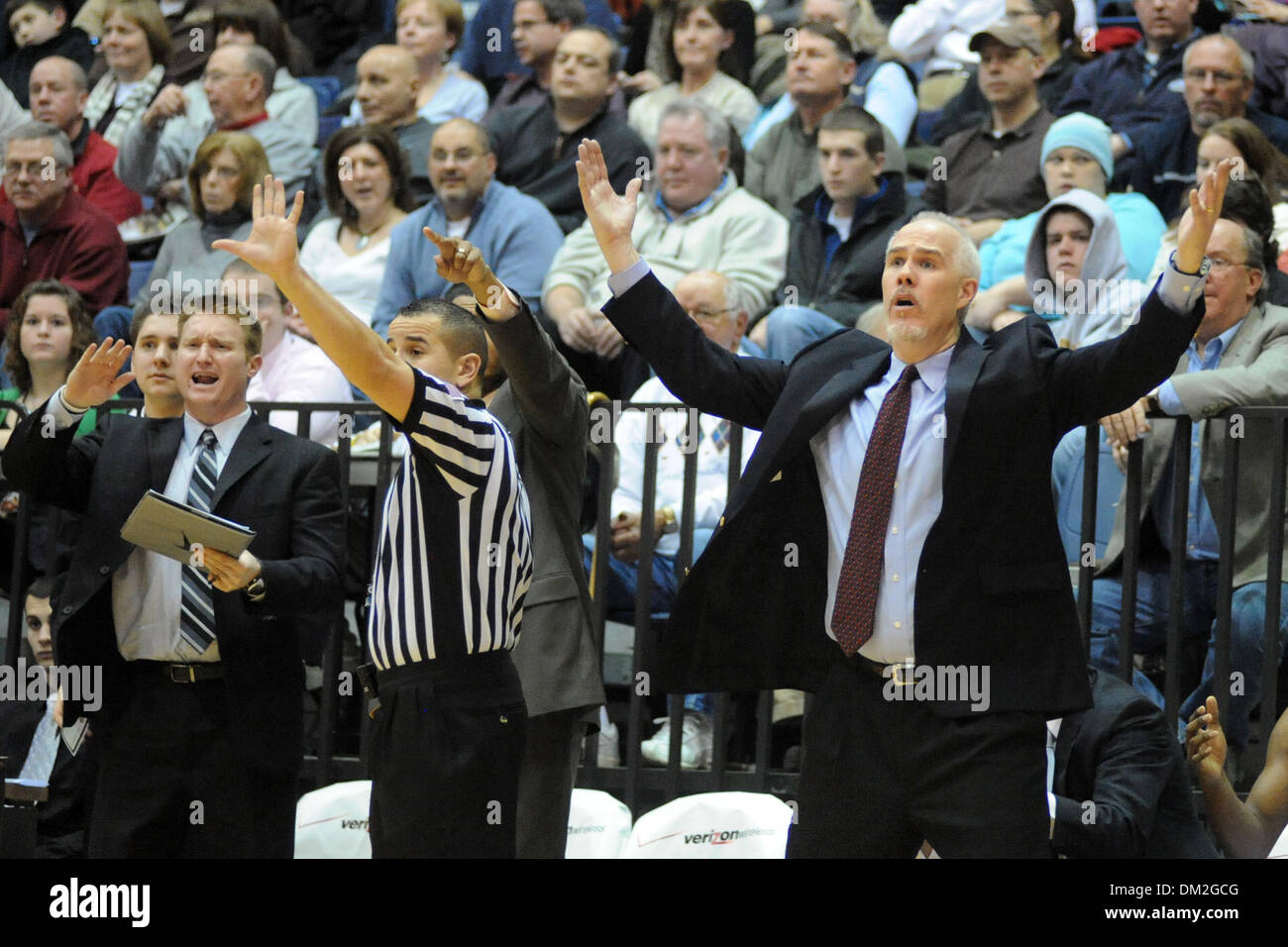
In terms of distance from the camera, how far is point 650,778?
20.0ft

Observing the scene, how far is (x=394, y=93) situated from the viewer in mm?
9281

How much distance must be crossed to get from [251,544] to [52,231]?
158 inches

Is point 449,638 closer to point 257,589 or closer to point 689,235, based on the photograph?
point 257,589

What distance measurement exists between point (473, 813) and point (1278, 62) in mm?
5855

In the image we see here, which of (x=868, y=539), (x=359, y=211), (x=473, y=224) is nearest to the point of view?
(x=868, y=539)

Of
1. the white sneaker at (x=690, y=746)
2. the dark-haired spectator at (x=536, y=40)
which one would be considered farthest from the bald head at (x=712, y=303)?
the dark-haired spectator at (x=536, y=40)

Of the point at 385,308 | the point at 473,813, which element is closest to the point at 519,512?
the point at 473,813

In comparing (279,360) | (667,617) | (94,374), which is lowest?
(667,617)

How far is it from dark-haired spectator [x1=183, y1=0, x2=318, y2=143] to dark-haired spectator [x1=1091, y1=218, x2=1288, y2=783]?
5.24m

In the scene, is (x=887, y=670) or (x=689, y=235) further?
(x=689, y=235)

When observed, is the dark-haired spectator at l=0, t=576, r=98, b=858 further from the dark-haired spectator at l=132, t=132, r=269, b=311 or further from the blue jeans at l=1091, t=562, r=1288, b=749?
the blue jeans at l=1091, t=562, r=1288, b=749

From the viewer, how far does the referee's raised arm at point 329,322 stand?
378cm

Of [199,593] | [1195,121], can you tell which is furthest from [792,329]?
[199,593]

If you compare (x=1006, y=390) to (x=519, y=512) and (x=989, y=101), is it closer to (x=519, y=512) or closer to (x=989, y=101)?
(x=519, y=512)
